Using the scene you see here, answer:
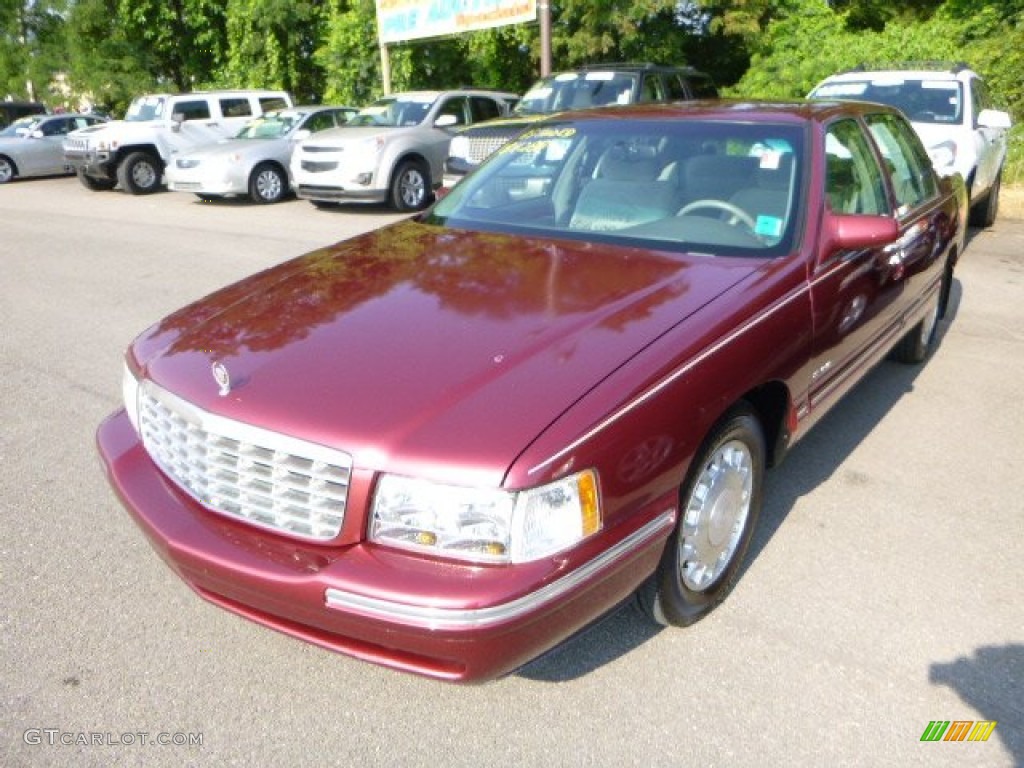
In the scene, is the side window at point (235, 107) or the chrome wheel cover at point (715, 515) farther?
the side window at point (235, 107)

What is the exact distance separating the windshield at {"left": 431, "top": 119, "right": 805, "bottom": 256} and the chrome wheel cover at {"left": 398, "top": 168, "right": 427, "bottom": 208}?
334 inches

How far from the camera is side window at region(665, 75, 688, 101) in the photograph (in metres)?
12.0

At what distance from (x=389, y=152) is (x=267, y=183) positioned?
2765 millimetres

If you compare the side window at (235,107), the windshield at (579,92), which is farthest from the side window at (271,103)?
the windshield at (579,92)

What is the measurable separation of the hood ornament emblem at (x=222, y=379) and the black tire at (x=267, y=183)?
11.7m

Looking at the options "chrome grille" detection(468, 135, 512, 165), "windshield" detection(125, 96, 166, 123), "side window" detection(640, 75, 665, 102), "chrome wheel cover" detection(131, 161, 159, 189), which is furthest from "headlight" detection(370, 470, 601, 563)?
"windshield" detection(125, 96, 166, 123)

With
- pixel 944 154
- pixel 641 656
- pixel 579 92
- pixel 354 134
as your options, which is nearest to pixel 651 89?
pixel 579 92

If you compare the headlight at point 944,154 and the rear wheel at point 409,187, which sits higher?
the headlight at point 944,154

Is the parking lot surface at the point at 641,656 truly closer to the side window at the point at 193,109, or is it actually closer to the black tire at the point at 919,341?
the black tire at the point at 919,341

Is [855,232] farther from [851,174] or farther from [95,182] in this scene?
[95,182]

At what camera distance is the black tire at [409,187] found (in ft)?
39.6

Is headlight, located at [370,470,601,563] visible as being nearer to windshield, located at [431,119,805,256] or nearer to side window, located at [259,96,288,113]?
windshield, located at [431,119,805,256]

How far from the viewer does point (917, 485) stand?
12.2 feet

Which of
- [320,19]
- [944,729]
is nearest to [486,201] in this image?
[944,729]
